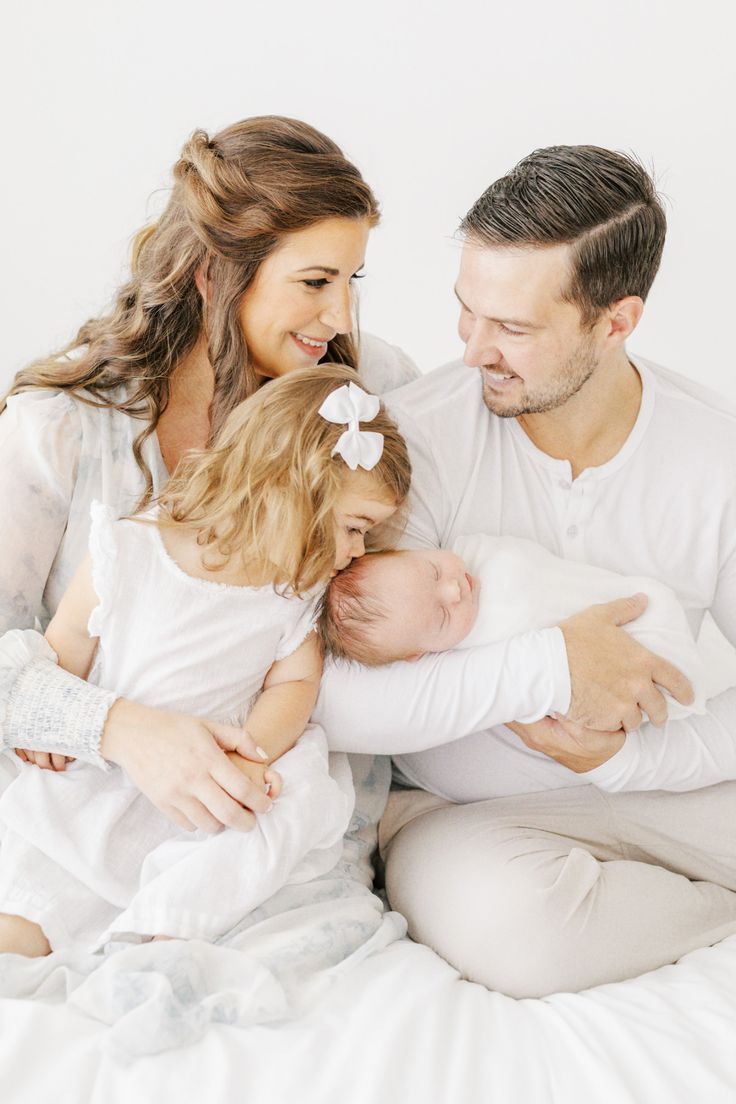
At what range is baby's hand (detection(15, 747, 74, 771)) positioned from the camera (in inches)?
66.6

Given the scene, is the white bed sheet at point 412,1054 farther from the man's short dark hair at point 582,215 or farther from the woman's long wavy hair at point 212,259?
the man's short dark hair at point 582,215

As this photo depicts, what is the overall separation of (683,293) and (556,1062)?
2.15m

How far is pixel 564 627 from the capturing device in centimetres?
178

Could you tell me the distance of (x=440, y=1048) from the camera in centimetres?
136

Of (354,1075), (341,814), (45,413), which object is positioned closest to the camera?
(354,1075)

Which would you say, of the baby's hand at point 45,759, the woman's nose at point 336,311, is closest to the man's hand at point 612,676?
the woman's nose at point 336,311

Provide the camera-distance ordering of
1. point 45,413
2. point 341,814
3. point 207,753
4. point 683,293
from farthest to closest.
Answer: point 683,293, point 45,413, point 341,814, point 207,753

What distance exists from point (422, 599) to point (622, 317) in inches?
25.0

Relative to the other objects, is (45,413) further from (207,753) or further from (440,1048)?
(440,1048)

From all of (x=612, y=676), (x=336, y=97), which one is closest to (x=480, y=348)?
(x=612, y=676)

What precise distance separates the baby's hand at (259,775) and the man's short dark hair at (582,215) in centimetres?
90

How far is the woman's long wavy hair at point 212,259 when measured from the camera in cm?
189

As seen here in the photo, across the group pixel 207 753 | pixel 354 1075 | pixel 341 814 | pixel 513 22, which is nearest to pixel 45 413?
pixel 207 753

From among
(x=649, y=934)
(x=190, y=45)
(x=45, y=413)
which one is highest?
(x=190, y=45)
